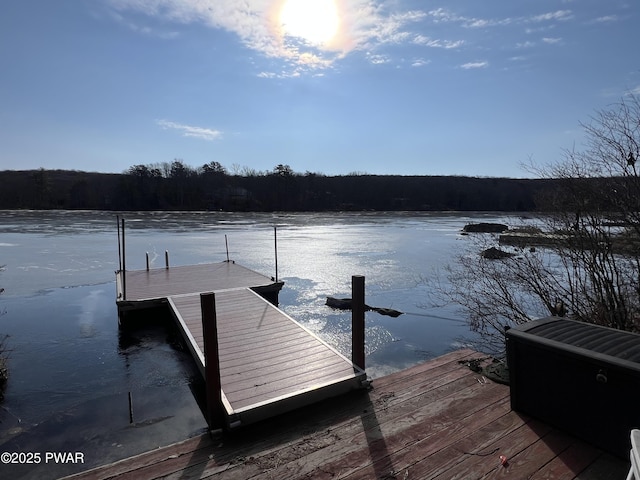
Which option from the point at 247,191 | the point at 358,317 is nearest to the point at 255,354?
the point at 358,317

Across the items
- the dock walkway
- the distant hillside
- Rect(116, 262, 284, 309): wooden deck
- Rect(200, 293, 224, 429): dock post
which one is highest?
the distant hillside

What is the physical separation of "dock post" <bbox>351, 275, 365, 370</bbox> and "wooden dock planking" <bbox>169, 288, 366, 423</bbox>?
0.43 ft

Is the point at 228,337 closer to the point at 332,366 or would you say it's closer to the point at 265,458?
the point at 332,366

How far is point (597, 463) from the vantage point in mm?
2404

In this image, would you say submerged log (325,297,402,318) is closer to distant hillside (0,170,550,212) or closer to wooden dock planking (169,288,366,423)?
wooden dock planking (169,288,366,423)

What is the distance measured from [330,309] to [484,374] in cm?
550

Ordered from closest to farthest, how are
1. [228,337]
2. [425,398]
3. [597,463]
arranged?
[597,463] < [425,398] < [228,337]

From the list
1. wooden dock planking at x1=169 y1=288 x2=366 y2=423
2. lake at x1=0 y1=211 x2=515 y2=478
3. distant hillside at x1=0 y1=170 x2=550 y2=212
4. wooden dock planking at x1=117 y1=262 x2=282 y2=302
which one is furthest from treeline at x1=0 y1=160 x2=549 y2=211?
wooden dock planking at x1=169 y1=288 x2=366 y2=423

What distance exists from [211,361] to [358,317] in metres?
1.42

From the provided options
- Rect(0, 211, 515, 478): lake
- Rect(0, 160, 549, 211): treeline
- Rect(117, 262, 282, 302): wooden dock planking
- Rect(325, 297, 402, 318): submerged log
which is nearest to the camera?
Rect(0, 211, 515, 478): lake

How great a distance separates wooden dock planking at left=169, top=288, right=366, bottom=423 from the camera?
352 centimetres

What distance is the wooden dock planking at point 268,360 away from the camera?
3518 millimetres

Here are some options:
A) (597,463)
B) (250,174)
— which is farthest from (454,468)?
(250,174)

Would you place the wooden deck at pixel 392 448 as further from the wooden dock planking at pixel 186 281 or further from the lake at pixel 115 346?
the wooden dock planking at pixel 186 281
